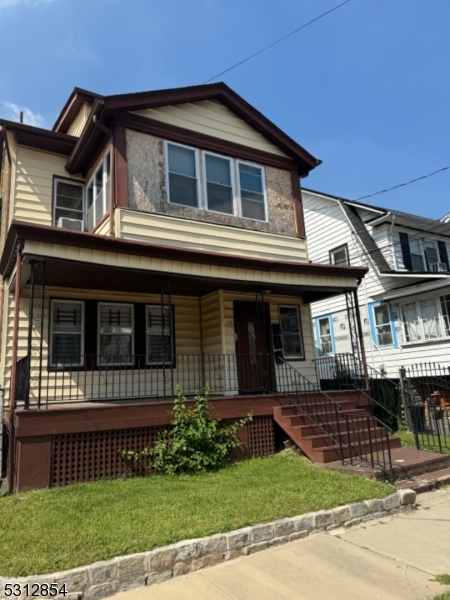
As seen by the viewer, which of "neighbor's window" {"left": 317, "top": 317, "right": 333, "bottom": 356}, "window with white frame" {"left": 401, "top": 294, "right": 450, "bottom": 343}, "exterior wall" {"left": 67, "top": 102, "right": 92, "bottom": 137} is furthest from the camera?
"neighbor's window" {"left": 317, "top": 317, "right": 333, "bottom": 356}

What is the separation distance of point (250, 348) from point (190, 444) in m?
3.94

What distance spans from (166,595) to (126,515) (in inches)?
59.5

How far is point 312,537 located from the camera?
17.2ft

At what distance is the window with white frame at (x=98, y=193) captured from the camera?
405 inches

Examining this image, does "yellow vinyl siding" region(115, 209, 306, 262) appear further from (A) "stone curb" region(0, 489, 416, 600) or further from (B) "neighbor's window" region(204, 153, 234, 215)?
(A) "stone curb" region(0, 489, 416, 600)

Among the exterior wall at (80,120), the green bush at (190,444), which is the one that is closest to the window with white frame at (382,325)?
the green bush at (190,444)

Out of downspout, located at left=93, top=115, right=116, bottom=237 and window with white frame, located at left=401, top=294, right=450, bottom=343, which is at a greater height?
downspout, located at left=93, top=115, right=116, bottom=237

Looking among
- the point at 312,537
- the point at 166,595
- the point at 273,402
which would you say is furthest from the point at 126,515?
the point at 273,402

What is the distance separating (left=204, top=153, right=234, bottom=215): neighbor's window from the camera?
1116 centimetres

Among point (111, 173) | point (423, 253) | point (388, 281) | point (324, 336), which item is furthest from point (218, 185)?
point (423, 253)

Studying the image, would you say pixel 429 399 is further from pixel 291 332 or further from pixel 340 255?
pixel 340 255

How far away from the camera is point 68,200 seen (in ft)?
38.2

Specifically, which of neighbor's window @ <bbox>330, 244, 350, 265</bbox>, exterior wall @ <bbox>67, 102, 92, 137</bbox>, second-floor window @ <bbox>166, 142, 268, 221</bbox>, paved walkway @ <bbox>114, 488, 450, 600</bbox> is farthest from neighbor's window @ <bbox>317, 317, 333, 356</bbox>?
paved walkway @ <bbox>114, 488, 450, 600</bbox>

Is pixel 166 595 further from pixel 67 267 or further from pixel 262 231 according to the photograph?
pixel 262 231
